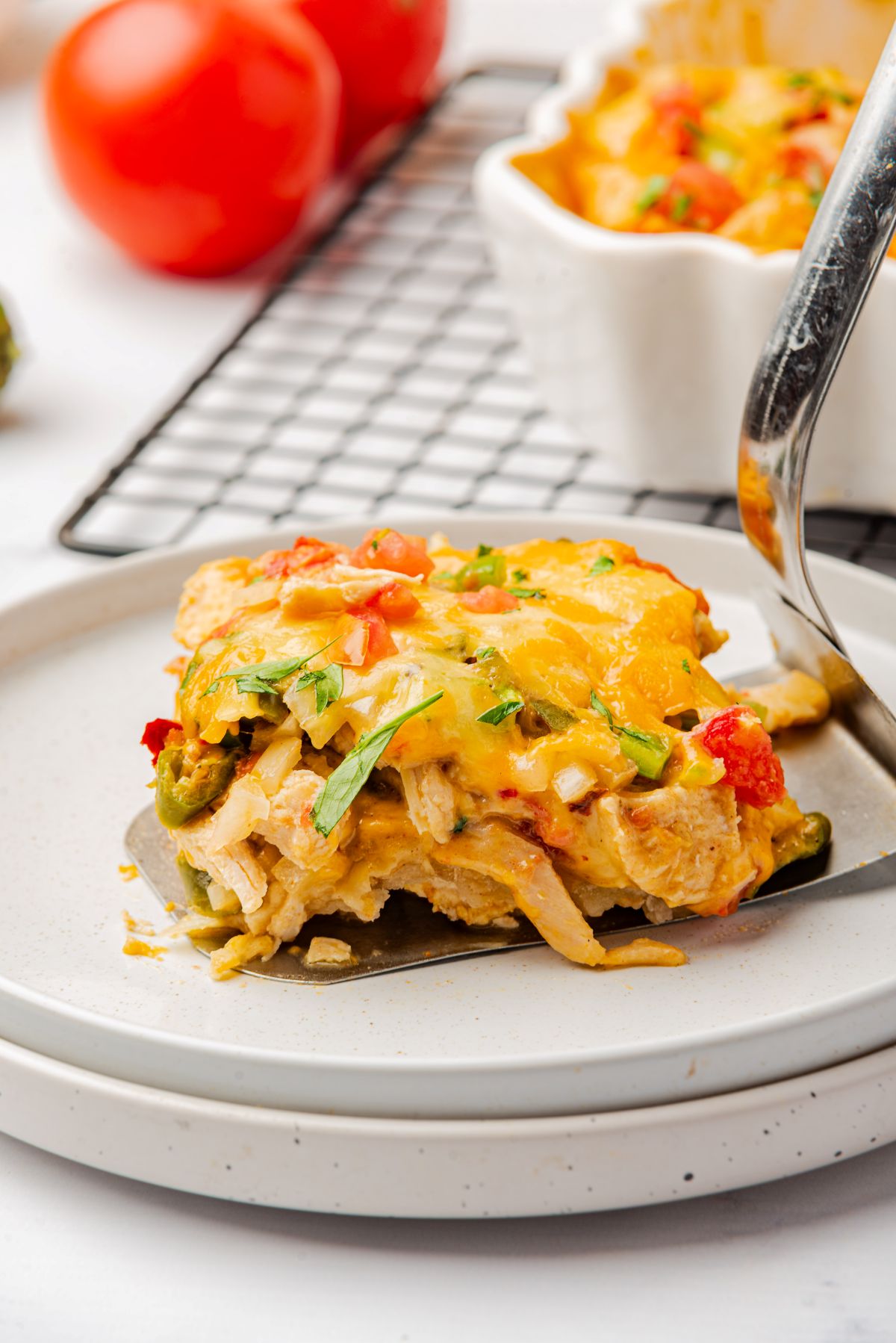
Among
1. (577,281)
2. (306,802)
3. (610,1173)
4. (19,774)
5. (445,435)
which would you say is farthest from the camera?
(445,435)

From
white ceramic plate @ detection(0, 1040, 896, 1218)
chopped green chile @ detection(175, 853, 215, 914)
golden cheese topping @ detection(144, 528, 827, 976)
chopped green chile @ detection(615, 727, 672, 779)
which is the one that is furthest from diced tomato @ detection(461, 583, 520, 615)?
white ceramic plate @ detection(0, 1040, 896, 1218)

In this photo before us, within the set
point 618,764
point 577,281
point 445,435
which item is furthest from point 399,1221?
point 445,435

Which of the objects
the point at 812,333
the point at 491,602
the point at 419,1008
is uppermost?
the point at 812,333

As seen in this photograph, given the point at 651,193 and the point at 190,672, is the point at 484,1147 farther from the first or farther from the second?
the point at 651,193

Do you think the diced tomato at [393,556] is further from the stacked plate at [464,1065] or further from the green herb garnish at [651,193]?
the green herb garnish at [651,193]

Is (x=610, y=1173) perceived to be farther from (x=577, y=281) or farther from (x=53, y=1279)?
(x=577, y=281)

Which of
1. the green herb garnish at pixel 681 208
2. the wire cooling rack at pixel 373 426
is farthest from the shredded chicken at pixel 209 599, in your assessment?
the green herb garnish at pixel 681 208

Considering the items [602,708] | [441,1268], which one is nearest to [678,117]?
[602,708]
